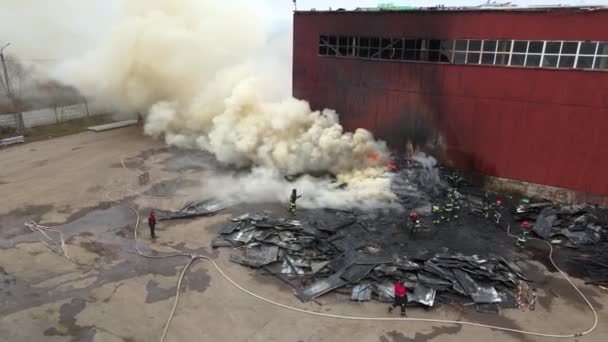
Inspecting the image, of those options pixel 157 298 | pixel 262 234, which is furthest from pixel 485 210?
pixel 157 298

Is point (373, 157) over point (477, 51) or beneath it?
beneath

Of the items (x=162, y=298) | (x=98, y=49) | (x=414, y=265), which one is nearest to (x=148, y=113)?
(x=98, y=49)

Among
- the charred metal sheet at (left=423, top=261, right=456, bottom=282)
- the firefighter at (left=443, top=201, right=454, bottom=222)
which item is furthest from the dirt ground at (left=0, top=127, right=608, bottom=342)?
the firefighter at (left=443, top=201, right=454, bottom=222)

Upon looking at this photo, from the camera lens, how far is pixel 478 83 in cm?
1605

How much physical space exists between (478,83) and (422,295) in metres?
10.1

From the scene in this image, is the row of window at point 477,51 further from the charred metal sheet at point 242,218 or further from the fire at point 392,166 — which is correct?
the charred metal sheet at point 242,218

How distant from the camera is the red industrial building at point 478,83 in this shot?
46.6ft

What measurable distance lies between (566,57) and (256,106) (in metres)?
13.4

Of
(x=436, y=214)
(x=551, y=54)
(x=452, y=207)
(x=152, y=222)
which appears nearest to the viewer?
(x=152, y=222)

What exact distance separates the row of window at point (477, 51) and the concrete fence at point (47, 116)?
67.8 ft

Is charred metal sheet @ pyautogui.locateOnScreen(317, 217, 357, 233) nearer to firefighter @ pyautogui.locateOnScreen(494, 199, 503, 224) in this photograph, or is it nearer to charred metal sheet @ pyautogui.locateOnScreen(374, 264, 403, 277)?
charred metal sheet @ pyautogui.locateOnScreen(374, 264, 403, 277)

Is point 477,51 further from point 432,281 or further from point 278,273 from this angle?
point 278,273

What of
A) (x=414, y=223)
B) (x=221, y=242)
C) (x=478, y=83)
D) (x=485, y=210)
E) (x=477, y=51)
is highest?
(x=477, y=51)

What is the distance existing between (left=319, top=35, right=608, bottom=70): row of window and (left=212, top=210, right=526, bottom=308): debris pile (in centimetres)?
816
